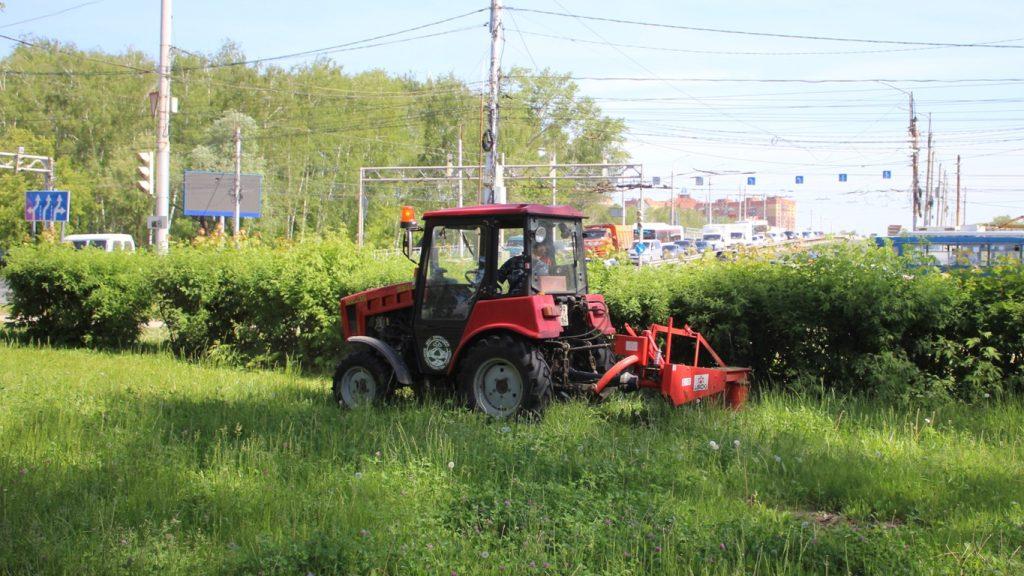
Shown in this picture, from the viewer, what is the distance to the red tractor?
8.52m

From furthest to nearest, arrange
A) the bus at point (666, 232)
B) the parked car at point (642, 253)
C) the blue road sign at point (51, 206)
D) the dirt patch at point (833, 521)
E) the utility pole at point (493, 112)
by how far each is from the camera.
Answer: the bus at point (666, 232) < the blue road sign at point (51, 206) < the utility pole at point (493, 112) < the parked car at point (642, 253) < the dirt patch at point (833, 521)

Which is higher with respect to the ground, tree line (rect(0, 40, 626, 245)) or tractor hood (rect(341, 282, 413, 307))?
tree line (rect(0, 40, 626, 245))

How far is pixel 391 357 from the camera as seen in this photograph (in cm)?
923

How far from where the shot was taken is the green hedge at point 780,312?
904 cm

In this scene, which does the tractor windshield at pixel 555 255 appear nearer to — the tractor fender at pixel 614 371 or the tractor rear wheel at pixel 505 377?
the tractor rear wheel at pixel 505 377

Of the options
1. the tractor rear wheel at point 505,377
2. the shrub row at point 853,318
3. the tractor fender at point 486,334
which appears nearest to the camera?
the tractor rear wheel at point 505,377

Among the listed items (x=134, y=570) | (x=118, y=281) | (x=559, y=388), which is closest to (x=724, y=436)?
(x=559, y=388)

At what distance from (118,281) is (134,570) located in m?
12.3

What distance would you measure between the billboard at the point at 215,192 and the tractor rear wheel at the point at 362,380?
49.3m

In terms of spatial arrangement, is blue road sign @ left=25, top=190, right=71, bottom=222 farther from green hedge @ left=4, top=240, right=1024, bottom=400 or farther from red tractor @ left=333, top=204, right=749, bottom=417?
red tractor @ left=333, top=204, right=749, bottom=417

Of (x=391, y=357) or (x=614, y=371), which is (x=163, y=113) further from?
(x=614, y=371)

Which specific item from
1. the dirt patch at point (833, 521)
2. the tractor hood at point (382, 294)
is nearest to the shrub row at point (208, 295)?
the tractor hood at point (382, 294)

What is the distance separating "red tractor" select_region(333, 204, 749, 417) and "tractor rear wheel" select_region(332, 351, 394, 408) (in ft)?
0.04

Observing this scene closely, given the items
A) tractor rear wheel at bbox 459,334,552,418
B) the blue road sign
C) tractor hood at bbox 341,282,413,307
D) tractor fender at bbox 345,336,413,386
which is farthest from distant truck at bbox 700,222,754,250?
tractor rear wheel at bbox 459,334,552,418
